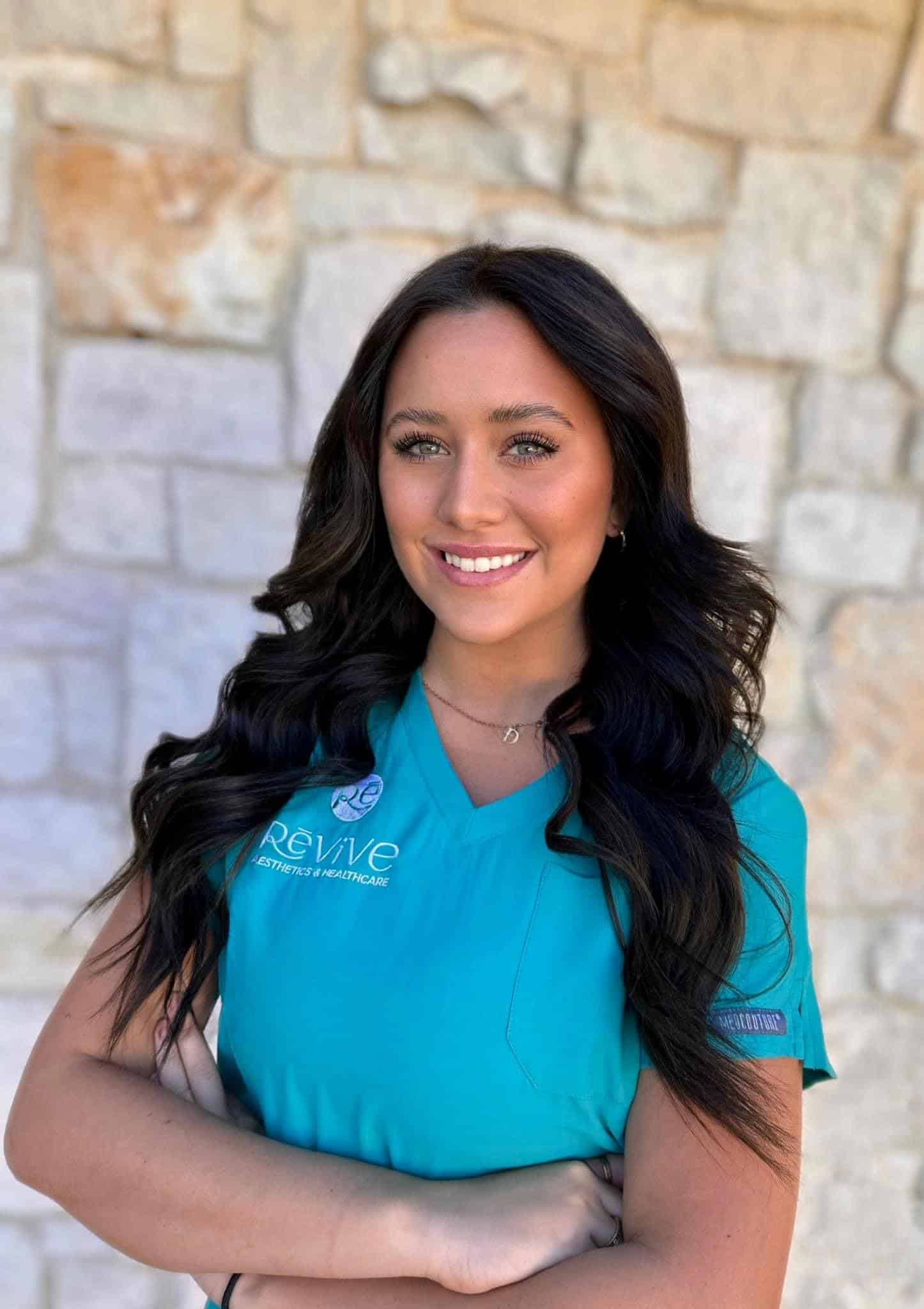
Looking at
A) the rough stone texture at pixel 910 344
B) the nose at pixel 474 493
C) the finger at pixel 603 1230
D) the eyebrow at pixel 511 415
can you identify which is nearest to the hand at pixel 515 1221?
the finger at pixel 603 1230

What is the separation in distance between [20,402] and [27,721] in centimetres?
62

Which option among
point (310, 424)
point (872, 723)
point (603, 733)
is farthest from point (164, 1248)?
point (872, 723)

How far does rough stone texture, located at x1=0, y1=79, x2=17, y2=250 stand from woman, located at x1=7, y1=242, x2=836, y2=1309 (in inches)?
37.7

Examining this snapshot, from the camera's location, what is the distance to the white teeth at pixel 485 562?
1551 mm

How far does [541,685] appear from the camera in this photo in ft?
5.57

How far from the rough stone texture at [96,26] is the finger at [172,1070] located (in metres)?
1.76

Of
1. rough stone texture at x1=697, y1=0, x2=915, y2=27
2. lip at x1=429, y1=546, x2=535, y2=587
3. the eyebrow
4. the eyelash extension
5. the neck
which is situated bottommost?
the neck

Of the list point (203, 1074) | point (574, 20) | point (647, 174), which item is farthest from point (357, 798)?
point (574, 20)

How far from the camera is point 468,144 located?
92.0 inches

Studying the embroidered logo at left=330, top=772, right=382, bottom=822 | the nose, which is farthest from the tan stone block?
the nose

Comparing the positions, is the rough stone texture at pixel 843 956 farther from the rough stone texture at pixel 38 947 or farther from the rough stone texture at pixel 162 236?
the rough stone texture at pixel 162 236

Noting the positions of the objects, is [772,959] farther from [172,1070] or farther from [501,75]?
[501,75]

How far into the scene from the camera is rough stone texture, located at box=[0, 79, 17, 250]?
7.47 ft

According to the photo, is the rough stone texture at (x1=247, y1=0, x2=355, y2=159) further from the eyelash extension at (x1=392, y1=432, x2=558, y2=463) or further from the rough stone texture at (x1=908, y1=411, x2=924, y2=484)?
the rough stone texture at (x1=908, y1=411, x2=924, y2=484)
